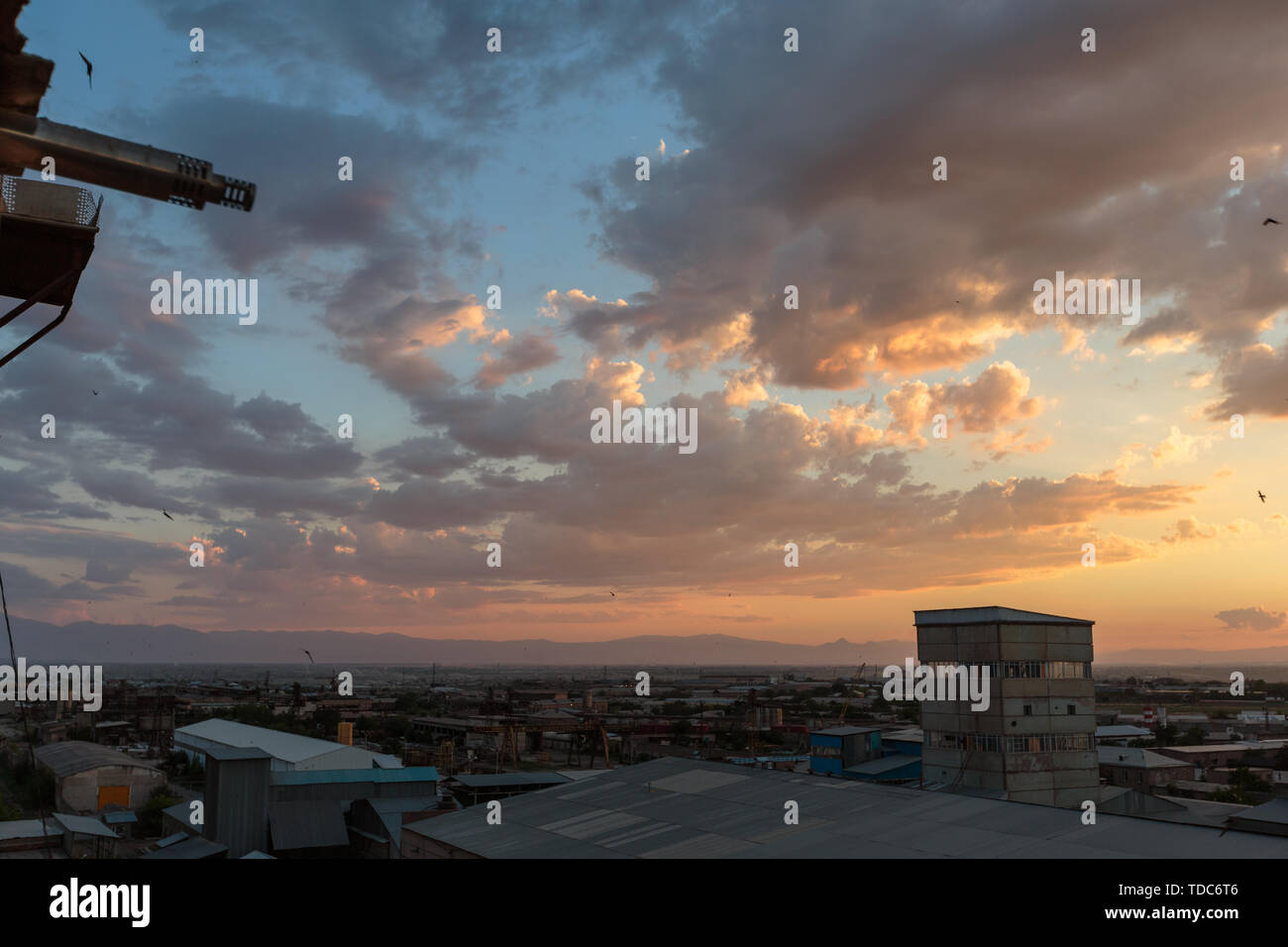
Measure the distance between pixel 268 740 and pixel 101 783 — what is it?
13.0 meters

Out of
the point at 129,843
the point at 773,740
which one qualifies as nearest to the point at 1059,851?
the point at 129,843

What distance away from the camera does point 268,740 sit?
252 feet

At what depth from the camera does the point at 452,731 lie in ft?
378

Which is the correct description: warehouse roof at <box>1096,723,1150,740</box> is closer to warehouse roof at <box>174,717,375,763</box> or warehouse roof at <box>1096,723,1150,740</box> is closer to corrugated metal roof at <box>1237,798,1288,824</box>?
warehouse roof at <box>174,717,375,763</box>

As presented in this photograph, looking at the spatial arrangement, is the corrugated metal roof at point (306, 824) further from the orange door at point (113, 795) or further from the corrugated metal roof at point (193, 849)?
the orange door at point (113, 795)

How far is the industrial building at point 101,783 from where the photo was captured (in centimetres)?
6544


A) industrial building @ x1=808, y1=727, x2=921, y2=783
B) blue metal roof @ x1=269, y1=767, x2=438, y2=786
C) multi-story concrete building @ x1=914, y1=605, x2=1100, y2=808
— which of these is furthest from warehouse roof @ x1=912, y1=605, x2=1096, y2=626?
blue metal roof @ x1=269, y1=767, x2=438, y2=786

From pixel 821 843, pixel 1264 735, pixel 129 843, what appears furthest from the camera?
pixel 1264 735

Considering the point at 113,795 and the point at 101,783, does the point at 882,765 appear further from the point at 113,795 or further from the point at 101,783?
the point at 101,783

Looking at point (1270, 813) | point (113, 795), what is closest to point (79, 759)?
point (113, 795)

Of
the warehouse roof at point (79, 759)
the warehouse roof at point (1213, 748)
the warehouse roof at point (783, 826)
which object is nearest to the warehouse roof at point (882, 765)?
the warehouse roof at point (783, 826)

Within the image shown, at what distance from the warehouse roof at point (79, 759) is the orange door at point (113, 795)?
1764 millimetres
